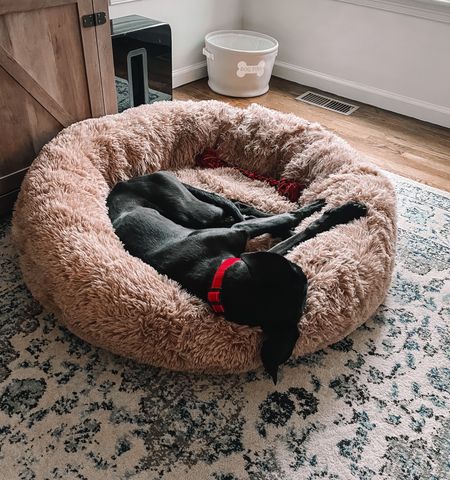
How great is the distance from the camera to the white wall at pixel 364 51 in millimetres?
2588

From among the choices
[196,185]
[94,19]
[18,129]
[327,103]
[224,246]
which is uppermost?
[94,19]

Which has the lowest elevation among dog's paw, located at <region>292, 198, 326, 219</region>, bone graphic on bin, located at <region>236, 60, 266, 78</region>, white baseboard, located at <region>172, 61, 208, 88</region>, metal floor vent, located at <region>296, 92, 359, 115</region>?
metal floor vent, located at <region>296, 92, 359, 115</region>

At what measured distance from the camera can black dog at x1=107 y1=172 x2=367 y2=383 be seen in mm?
1127

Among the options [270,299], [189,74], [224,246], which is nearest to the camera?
[270,299]

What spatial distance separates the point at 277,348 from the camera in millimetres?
1137

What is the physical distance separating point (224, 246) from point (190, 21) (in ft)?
6.69

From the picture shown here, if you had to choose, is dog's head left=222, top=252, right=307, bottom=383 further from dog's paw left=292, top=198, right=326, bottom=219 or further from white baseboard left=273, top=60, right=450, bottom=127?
white baseboard left=273, top=60, right=450, bottom=127

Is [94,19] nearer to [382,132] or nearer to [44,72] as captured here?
[44,72]

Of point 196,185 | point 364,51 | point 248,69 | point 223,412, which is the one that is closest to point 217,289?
point 223,412

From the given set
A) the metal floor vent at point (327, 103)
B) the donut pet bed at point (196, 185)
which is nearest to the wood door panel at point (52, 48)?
the donut pet bed at point (196, 185)

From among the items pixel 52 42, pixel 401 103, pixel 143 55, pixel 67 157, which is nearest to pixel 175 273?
pixel 67 157

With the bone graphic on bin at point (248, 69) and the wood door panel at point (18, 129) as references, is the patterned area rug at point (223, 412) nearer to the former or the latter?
the wood door panel at point (18, 129)

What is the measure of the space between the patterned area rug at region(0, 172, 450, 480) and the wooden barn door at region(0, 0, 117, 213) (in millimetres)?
582

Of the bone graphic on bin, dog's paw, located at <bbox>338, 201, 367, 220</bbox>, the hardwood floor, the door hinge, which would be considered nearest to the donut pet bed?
dog's paw, located at <bbox>338, 201, 367, 220</bbox>
